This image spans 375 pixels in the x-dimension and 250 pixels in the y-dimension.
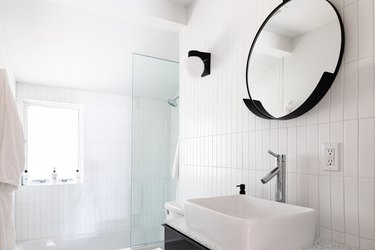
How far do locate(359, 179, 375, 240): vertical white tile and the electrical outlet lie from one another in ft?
Result: 0.38

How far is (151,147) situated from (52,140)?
1743mm

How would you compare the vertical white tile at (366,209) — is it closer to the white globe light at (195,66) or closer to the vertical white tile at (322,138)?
the vertical white tile at (322,138)

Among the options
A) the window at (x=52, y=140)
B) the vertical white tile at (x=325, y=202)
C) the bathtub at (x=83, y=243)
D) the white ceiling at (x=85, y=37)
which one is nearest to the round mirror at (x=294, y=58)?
the vertical white tile at (x=325, y=202)

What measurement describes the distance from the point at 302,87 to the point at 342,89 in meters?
0.18

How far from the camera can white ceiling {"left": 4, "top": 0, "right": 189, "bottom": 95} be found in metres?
2.21

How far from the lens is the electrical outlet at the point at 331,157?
114 centimetres

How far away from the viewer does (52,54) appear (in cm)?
288

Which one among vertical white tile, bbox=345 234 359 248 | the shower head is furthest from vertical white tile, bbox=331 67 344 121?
the shower head

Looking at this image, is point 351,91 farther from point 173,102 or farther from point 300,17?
point 173,102

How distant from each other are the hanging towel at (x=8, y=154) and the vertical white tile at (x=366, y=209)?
1.78 meters

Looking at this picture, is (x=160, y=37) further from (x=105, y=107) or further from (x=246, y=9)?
(x=105, y=107)

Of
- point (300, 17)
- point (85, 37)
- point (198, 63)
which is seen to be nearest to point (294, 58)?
point (300, 17)

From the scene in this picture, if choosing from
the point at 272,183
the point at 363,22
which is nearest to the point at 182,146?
the point at 272,183

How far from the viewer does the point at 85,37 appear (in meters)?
2.67
